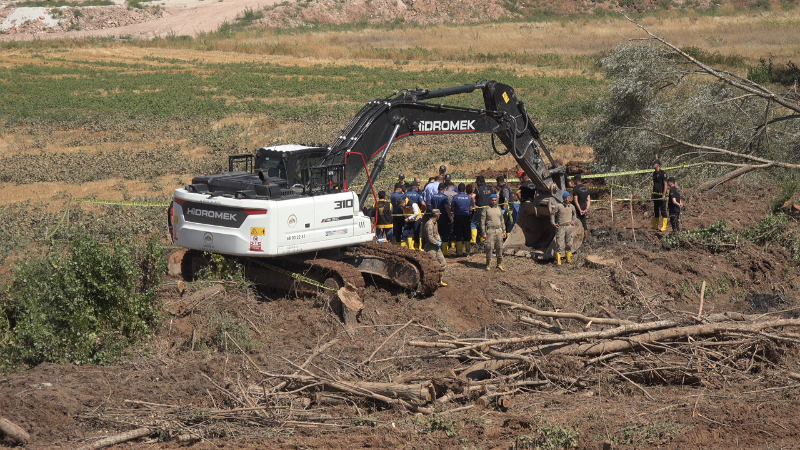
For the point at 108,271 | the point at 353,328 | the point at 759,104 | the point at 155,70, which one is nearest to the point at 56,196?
the point at 108,271

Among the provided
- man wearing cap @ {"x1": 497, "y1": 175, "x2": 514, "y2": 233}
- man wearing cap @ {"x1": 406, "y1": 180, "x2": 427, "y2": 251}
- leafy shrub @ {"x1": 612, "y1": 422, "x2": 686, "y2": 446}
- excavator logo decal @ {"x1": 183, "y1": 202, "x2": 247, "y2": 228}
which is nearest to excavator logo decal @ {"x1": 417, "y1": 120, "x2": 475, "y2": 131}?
man wearing cap @ {"x1": 406, "y1": 180, "x2": 427, "y2": 251}

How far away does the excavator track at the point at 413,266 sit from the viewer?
1262 centimetres

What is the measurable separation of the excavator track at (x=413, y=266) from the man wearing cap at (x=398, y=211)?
114 inches

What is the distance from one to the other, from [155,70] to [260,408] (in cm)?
4095

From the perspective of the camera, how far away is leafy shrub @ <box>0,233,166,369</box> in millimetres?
10203

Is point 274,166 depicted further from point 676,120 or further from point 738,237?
point 676,120

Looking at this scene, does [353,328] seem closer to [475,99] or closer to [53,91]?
[475,99]

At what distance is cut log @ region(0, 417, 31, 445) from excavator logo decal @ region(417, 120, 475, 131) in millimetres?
7698

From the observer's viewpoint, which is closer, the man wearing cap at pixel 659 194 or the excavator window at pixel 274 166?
the excavator window at pixel 274 166

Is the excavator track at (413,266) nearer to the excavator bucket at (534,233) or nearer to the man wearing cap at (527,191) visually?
the excavator bucket at (534,233)

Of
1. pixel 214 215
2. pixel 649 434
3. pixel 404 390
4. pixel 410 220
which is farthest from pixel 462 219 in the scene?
pixel 649 434

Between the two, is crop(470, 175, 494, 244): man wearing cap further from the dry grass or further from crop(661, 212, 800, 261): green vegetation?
the dry grass

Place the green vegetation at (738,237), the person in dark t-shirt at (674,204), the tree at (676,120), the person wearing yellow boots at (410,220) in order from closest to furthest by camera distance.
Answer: the green vegetation at (738,237) → the person wearing yellow boots at (410,220) → the person in dark t-shirt at (674,204) → the tree at (676,120)

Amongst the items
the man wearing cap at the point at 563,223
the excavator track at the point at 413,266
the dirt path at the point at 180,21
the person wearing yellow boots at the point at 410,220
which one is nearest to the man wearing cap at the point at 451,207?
the person wearing yellow boots at the point at 410,220
